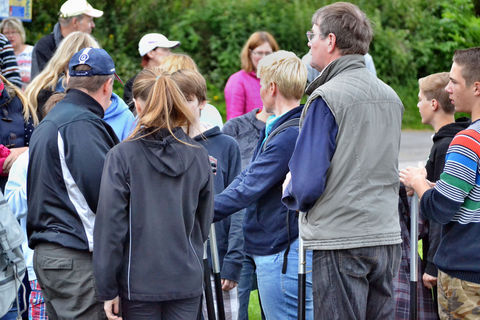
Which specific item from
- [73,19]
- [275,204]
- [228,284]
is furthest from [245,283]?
[73,19]

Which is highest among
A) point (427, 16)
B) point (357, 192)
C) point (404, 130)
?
point (357, 192)

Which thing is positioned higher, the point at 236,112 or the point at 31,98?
the point at 31,98

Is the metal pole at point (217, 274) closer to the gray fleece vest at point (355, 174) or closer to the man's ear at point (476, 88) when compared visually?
the gray fleece vest at point (355, 174)

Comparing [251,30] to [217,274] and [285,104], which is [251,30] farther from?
[217,274]

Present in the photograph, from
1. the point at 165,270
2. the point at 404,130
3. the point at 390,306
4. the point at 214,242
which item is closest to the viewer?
the point at 165,270

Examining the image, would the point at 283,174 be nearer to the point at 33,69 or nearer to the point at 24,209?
the point at 24,209

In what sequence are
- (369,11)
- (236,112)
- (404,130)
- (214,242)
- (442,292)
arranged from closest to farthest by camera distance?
(442,292) < (214,242) < (236,112) < (404,130) < (369,11)

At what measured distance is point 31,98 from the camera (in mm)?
5270

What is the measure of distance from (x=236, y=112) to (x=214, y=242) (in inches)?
121

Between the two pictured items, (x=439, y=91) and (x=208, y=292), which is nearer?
(x=208, y=292)

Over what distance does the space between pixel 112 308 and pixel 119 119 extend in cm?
175

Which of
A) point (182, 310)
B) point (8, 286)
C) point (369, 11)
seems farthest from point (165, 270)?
point (369, 11)

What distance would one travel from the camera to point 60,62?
5172 millimetres

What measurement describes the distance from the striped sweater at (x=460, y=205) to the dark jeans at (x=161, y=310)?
4.63 ft
